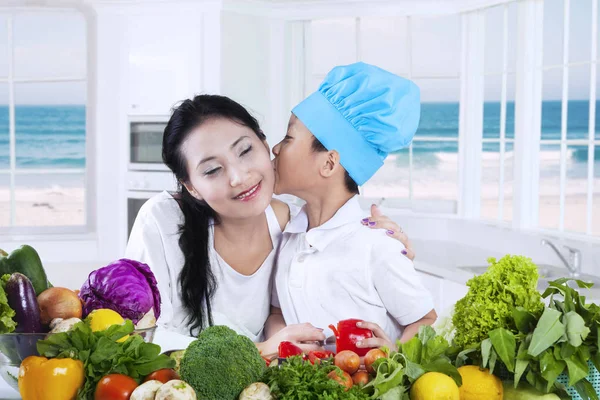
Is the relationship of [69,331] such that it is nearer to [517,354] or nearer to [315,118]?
[517,354]

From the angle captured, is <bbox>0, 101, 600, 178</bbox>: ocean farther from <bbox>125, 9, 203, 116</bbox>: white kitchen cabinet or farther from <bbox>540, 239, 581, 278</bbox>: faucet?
<bbox>540, 239, 581, 278</bbox>: faucet

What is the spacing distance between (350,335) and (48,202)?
1360 centimetres

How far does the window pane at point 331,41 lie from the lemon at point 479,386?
13.7 m

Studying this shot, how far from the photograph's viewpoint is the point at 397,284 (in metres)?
2.07

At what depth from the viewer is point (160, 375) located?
1397 millimetres

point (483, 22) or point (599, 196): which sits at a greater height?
point (483, 22)

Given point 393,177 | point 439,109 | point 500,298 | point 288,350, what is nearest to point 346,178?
point 288,350

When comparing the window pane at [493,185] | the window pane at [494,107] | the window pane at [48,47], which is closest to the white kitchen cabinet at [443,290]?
the window pane at [48,47]

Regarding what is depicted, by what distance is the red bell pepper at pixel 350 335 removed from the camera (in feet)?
5.77

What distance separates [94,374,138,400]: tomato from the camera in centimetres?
133

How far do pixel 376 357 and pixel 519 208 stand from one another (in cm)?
339

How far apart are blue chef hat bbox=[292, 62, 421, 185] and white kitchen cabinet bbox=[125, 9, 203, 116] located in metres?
3.17

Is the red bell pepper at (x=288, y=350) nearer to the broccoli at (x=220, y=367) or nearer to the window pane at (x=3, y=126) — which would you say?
the broccoli at (x=220, y=367)

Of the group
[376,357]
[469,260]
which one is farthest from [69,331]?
[469,260]
